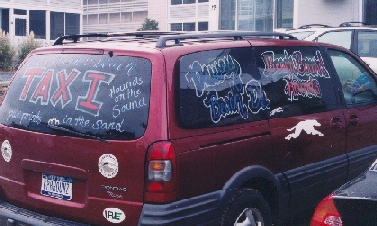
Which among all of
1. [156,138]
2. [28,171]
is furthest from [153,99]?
[28,171]

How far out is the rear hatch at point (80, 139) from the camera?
3.76m

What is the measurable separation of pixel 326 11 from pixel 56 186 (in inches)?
711

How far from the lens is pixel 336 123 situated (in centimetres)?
537

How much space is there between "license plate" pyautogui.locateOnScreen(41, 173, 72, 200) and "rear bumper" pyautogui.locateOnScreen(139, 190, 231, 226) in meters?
0.65

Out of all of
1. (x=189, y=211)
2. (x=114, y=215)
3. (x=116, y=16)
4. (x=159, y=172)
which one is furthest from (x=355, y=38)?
(x=116, y=16)

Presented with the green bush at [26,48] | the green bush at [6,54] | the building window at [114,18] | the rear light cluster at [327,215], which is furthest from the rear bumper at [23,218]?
the building window at [114,18]

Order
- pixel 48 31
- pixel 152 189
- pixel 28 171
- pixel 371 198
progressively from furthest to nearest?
pixel 48 31 → pixel 28 171 → pixel 152 189 → pixel 371 198

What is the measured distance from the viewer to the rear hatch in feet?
12.3

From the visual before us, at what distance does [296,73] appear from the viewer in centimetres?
504

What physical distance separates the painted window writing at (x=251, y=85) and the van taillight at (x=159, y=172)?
0.88 ft

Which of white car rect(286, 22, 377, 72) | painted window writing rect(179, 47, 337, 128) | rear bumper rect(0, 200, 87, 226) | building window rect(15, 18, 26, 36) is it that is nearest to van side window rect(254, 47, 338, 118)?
painted window writing rect(179, 47, 337, 128)

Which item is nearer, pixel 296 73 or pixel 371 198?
pixel 371 198

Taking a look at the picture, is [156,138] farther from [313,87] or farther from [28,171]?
[313,87]

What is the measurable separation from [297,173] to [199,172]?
4.27ft
